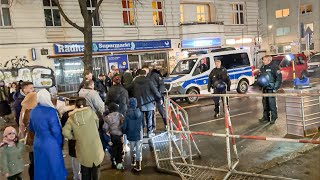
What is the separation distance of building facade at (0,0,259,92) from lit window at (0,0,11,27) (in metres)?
0.04

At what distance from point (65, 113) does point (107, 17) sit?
18.6m

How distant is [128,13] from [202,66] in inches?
439

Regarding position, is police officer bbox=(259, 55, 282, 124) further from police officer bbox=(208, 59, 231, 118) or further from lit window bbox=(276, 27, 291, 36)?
lit window bbox=(276, 27, 291, 36)

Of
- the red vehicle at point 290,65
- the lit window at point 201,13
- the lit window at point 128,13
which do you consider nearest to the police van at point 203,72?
the red vehicle at point 290,65

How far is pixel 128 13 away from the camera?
2377 centimetres

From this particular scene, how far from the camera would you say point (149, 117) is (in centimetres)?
830

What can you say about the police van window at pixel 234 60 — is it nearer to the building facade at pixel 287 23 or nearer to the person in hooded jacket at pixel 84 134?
the person in hooded jacket at pixel 84 134

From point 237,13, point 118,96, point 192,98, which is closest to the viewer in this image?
point 118,96

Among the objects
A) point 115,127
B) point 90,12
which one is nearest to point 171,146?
point 115,127

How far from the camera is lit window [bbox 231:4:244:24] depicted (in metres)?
29.1

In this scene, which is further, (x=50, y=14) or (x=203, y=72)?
(x=50, y=14)

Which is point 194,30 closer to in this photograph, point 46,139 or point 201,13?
point 201,13

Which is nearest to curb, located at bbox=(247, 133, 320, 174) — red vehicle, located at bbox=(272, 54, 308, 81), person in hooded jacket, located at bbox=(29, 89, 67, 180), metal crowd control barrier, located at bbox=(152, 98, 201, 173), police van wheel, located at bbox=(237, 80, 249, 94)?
metal crowd control barrier, located at bbox=(152, 98, 201, 173)

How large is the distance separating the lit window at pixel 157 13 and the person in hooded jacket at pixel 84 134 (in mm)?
20812
